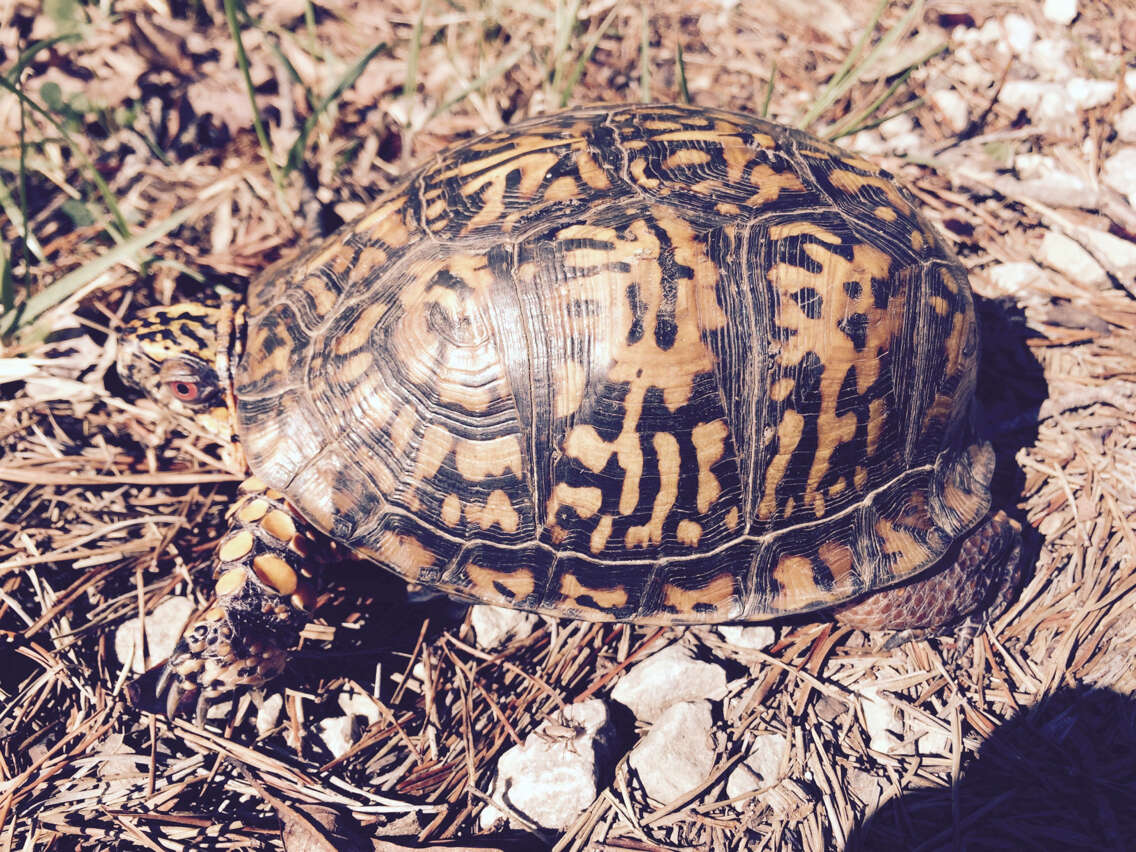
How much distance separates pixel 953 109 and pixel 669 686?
342 centimetres

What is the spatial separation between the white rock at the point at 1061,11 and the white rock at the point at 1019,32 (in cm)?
14

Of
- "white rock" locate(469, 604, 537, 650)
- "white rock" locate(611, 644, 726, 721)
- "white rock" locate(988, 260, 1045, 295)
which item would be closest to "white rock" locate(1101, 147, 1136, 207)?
"white rock" locate(988, 260, 1045, 295)

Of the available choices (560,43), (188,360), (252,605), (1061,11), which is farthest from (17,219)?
(1061,11)

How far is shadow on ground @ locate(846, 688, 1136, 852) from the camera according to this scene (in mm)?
2164

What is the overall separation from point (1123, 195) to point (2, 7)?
6012 millimetres

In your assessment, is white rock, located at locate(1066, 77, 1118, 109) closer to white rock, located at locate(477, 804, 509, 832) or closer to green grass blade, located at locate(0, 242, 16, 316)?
white rock, located at locate(477, 804, 509, 832)

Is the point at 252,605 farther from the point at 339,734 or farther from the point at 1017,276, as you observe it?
the point at 1017,276

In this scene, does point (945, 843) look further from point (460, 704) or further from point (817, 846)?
point (460, 704)

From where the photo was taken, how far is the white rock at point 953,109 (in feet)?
12.7

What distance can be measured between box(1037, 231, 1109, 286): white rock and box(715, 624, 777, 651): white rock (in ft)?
7.22

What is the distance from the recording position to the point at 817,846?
7.09ft

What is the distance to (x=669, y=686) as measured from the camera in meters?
2.45

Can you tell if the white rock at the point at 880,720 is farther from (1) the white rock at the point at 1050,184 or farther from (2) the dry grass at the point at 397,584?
(1) the white rock at the point at 1050,184

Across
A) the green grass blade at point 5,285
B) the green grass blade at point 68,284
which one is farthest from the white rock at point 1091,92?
the green grass blade at point 5,285
